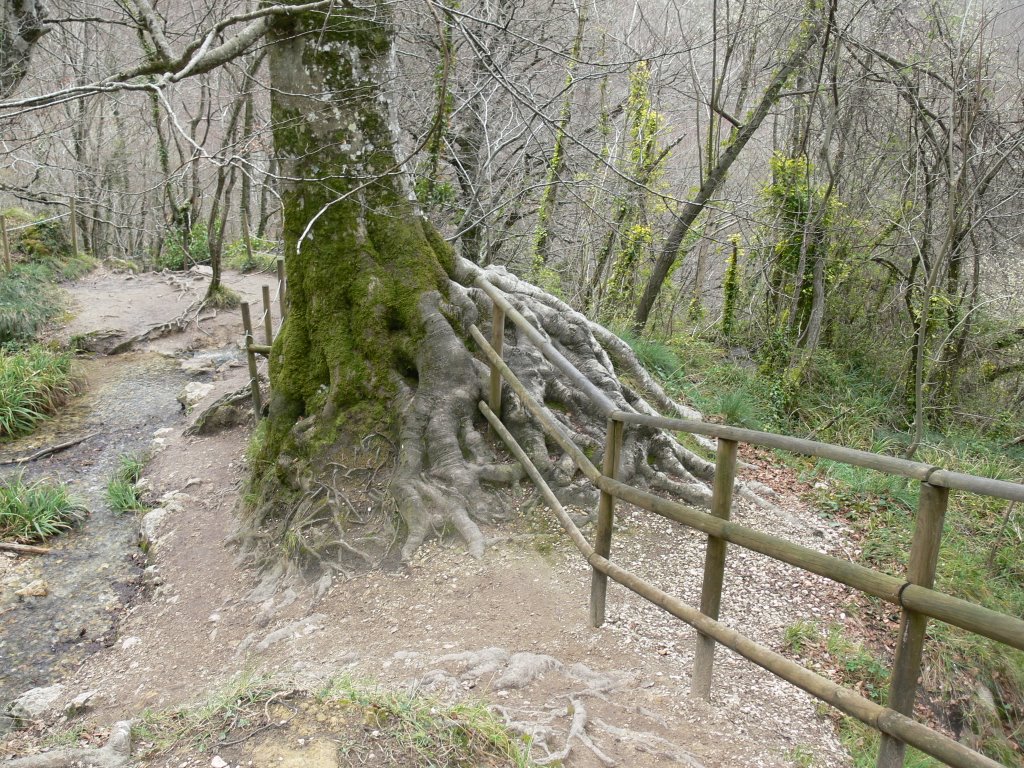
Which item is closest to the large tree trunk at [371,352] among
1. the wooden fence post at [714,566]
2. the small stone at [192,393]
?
the wooden fence post at [714,566]

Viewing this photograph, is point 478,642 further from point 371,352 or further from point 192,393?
point 192,393

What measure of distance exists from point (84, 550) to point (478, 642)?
4550 mm

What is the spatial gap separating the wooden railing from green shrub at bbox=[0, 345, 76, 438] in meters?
8.03

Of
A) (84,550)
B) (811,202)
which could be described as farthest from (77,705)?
(811,202)

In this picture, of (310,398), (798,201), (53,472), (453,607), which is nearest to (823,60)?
(798,201)

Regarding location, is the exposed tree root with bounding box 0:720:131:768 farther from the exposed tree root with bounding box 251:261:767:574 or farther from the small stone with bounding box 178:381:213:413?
the small stone with bounding box 178:381:213:413

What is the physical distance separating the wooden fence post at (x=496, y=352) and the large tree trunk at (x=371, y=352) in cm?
13

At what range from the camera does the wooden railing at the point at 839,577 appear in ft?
6.60

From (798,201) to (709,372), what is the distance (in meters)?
2.49

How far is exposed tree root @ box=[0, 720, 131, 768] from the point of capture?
9.08 feet

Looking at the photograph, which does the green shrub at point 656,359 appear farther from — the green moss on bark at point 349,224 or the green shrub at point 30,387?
the green shrub at point 30,387

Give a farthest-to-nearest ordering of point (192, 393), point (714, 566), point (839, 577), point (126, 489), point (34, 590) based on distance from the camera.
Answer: point (192, 393)
point (126, 489)
point (34, 590)
point (714, 566)
point (839, 577)

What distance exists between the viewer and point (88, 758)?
2801 millimetres

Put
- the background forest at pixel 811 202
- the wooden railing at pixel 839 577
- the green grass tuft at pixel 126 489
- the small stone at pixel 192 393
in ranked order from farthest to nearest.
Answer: the small stone at pixel 192 393
the background forest at pixel 811 202
the green grass tuft at pixel 126 489
the wooden railing at pixel 839 577
